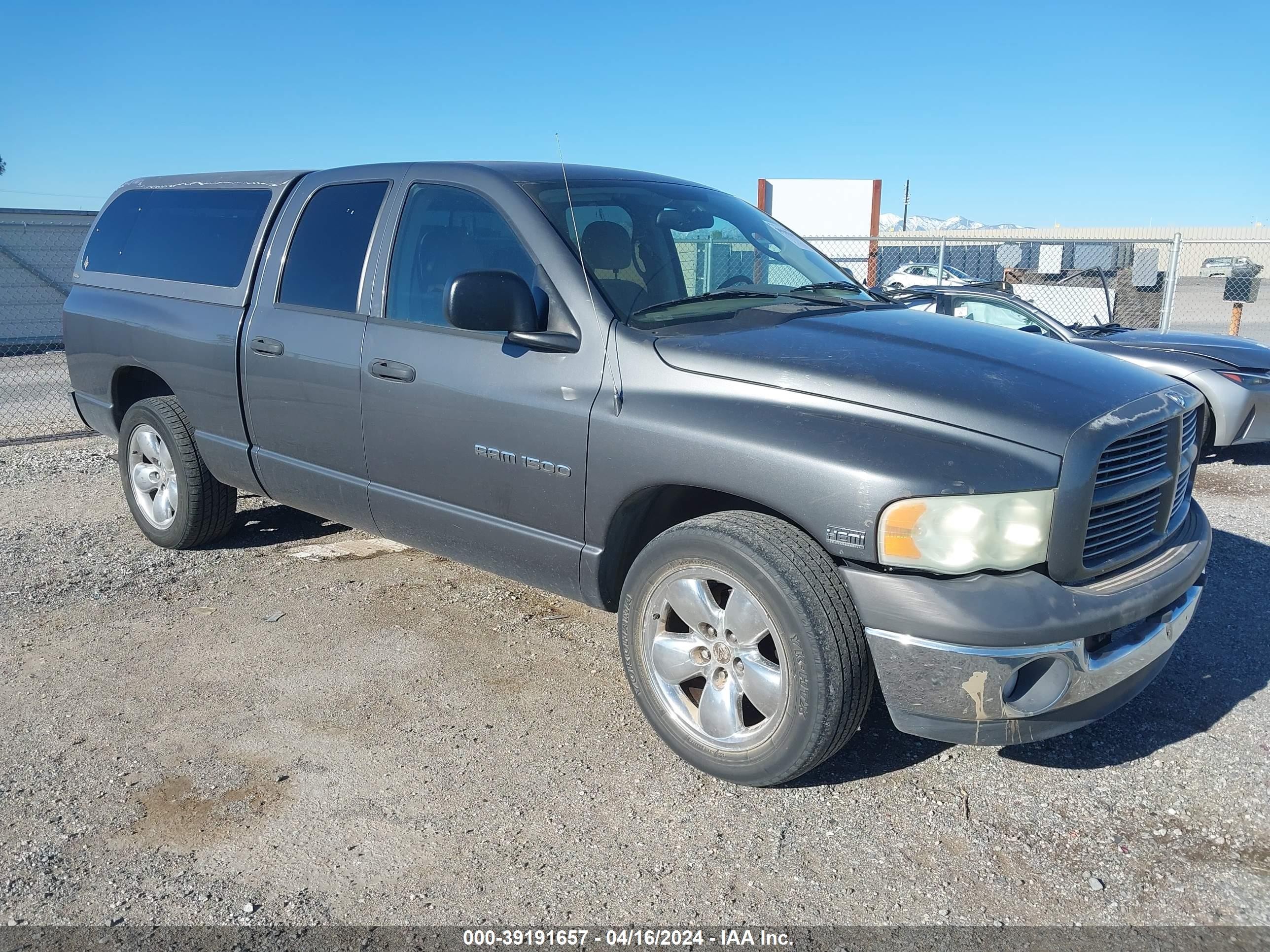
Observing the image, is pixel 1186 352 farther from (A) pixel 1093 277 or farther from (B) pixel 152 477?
(B) pixel 152 477

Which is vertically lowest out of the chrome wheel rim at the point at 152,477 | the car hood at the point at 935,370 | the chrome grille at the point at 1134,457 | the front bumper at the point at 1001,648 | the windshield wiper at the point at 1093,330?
the chrome wheel rim at the point at 152,477

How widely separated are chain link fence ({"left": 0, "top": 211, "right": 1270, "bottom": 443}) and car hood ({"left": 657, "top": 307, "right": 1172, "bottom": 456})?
62 cm

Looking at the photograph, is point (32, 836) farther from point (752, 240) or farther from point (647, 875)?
point (752, 240)

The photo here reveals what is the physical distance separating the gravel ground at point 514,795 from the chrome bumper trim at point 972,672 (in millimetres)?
428

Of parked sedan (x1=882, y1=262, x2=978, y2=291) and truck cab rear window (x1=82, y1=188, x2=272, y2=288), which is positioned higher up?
truck cab rear window (x1=82, y1=188, x2=272, y2=288)

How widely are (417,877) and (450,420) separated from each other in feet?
5.40

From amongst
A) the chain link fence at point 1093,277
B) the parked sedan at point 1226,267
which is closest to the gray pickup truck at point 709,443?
the chain link fence at point 1093,277

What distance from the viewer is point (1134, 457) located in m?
2.90

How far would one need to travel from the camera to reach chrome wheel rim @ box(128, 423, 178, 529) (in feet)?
17.3

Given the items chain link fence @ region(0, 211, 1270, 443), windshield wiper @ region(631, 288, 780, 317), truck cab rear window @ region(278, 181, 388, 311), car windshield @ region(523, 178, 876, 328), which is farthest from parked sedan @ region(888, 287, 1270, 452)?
truck cab rear window @ region(278, 181, 388, 311)

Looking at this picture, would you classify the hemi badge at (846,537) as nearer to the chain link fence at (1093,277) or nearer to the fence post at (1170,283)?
the chain link fence at (1093,277)

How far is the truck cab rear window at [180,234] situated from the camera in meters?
4.73

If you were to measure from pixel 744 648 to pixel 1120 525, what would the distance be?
116 centimetres

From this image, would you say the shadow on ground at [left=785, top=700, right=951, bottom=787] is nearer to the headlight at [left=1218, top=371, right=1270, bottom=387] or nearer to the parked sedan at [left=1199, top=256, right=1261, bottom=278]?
the headlight at [left=1218, top=371, right=1270, bottom=387]
